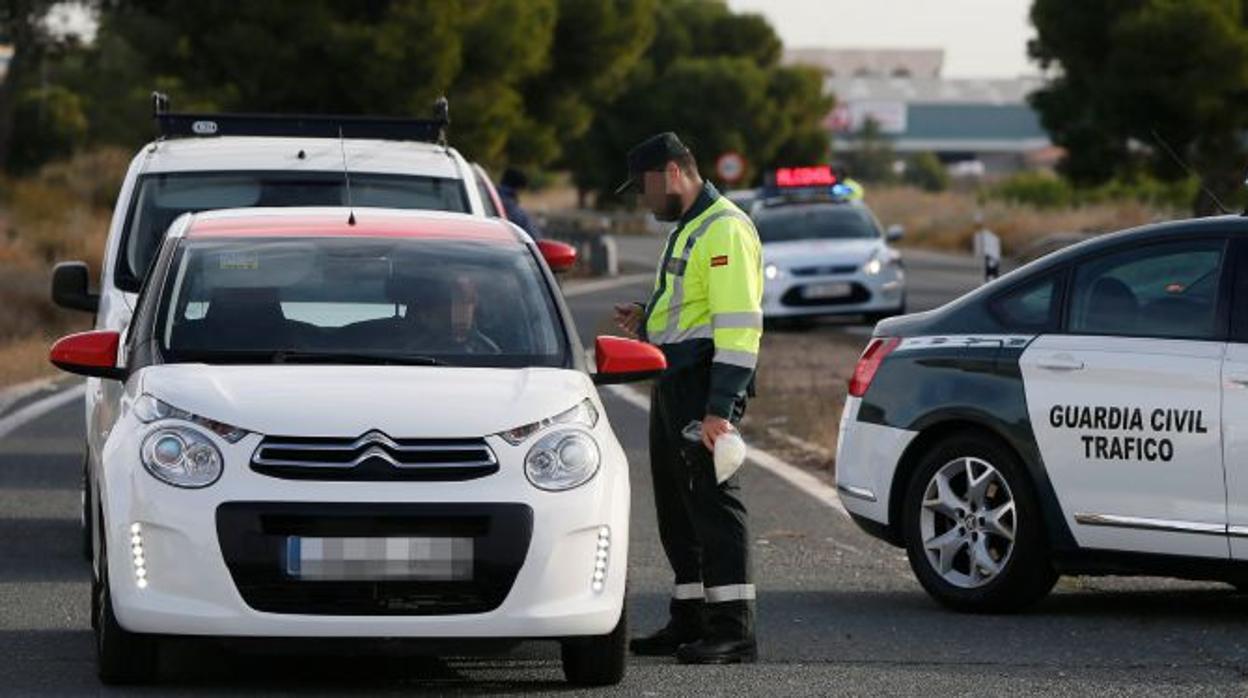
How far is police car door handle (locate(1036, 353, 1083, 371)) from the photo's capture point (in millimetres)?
10555

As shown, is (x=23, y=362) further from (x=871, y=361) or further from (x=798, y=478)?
(x=871, y=361)

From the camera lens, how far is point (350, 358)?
30.1 feet

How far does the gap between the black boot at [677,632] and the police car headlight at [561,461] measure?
4.05 ft

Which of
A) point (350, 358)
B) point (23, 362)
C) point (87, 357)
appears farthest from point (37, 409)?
point (350, 358)

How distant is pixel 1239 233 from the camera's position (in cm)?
1045

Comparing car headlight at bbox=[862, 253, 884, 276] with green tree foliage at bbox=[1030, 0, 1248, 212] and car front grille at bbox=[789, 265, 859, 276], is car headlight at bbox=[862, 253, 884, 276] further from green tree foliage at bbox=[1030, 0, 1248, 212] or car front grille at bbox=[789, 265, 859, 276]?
green tree foliage at bbox=[1030, 0, 1248, 212]

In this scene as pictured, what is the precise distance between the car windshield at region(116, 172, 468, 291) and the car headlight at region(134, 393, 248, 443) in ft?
13.8

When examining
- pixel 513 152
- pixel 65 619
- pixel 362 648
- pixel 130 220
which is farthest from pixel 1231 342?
pixel 513 152

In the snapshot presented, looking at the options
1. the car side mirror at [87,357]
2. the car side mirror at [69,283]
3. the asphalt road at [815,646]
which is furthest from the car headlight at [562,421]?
the car side mirror at [69,283]

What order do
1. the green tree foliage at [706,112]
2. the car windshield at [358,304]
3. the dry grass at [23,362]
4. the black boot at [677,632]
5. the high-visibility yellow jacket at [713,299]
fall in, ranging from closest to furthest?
the car windshield at [358,304] < the high-visibility yellow jacket at [713,299] < the black boot at [677,632] < the dry grass at [23,362] < the green tree foliage at [706,112]

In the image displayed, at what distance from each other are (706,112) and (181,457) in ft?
272

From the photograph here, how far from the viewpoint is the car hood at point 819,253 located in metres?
30.8

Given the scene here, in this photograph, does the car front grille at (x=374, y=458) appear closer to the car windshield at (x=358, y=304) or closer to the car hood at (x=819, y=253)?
the car windshield at (x=358, y=304)

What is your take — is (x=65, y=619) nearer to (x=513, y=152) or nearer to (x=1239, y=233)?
(x=1239, y=233)
